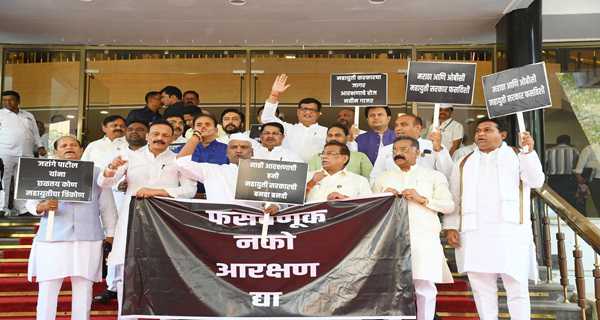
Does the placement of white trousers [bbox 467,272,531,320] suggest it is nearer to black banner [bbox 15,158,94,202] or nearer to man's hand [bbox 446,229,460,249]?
man's hand [bbox 446,229,460,249]

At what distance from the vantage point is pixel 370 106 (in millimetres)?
6859

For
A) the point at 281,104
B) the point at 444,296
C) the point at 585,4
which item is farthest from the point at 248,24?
the point at 444,296

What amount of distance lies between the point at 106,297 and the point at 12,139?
148 inches

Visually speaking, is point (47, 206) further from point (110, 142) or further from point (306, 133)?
point (306, 133)

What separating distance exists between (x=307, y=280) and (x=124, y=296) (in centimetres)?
127

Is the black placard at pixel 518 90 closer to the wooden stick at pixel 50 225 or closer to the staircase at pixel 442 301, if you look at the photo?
the staircase at pixel 442 301

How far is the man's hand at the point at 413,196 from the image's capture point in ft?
16.1

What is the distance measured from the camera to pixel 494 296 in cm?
507

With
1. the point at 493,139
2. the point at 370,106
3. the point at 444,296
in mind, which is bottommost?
the point at 444,296

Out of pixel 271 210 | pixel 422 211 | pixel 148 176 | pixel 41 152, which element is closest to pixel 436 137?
pixel 422 211

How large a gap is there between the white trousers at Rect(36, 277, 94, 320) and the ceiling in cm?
459

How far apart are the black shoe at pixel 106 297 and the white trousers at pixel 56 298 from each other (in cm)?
84

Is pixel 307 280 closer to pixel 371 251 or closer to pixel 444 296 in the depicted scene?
pixel 371 251

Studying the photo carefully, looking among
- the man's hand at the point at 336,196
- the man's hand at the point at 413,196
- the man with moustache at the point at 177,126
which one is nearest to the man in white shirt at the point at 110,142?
the man with moustache at the point at 177,126
